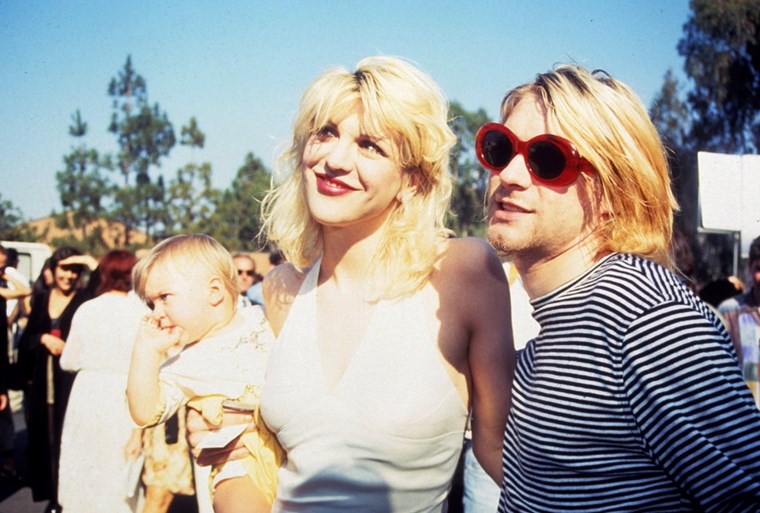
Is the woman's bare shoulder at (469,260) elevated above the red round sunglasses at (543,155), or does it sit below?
below

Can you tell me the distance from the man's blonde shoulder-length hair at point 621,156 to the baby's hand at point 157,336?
151 centimetres

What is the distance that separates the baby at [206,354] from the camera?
82.4 inches

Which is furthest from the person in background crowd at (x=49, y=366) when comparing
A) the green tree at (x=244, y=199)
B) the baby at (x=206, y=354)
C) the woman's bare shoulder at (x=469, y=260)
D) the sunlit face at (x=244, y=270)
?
the green tree at (x=244, y=199)

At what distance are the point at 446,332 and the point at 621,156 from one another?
698 mm

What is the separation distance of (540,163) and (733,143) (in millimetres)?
23891

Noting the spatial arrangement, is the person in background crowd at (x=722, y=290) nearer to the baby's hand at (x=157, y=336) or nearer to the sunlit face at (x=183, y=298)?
the sunlit face at (x=183, y=298)

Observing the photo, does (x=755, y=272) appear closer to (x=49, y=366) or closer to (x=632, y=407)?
(x=632, y=407)

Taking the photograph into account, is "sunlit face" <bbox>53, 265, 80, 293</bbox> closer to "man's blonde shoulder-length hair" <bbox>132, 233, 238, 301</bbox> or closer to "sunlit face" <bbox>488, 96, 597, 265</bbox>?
"man's blonde shoulder-length hair" <bbox>132, 233, 238, 301</bbox>

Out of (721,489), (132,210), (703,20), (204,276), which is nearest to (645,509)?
(721,489)

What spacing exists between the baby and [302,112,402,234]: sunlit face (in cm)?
61

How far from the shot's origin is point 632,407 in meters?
1.19

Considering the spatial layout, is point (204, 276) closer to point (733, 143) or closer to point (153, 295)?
point (153, 295)

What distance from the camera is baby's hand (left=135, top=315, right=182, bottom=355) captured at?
2271mm

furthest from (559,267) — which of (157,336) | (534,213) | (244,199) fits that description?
(244,199)
